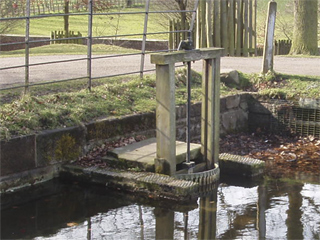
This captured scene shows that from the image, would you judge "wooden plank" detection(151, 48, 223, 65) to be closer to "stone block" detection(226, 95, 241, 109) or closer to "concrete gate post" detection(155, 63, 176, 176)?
"concrete gate post" detection(155, 63, 176, 176)

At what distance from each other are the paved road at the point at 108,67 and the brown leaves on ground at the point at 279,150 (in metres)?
2.46

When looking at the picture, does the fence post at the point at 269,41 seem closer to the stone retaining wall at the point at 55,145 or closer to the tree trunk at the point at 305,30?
the stone retaining wall at the point at 55,145

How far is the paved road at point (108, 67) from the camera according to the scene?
1187 centimetres

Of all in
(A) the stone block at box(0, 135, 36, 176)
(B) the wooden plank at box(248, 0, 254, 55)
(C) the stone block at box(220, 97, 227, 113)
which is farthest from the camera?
(B) the wooden plank at box(248, 0, 254, 55)

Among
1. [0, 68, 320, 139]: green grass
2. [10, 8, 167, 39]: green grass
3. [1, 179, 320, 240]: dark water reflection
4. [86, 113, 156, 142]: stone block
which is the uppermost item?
[10, 8, 167, 39]: green grass

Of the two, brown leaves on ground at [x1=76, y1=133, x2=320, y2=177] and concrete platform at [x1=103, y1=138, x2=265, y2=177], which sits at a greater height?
concrete platform at [x1=103, y1=138, x2=265, y2=177]

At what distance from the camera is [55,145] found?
843cm

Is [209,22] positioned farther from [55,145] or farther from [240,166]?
[55,145]

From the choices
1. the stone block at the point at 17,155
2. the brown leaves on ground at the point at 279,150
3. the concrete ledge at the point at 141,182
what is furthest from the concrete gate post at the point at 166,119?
the brown leaves on ground at the point at 279,150

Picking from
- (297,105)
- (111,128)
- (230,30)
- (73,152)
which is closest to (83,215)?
(73,152)

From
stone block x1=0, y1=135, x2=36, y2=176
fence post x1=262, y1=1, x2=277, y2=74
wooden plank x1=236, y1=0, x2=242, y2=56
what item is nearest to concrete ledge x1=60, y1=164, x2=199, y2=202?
stone block x1=0, y1=135, x2=36, y2=176

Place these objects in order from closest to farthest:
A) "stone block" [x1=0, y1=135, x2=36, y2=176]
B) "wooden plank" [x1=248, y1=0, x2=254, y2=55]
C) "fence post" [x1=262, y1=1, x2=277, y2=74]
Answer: "stone block" [x1=0, y1=135, x2=36, y2=176] < "fence post" [x1=262, y1=1, x2=277, y2=74] < "wooden plank" [x1=248, y1=0, x2=254, y2=55]

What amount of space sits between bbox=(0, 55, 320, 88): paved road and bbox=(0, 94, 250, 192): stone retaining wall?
244cm

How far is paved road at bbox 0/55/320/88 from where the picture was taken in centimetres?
1187
